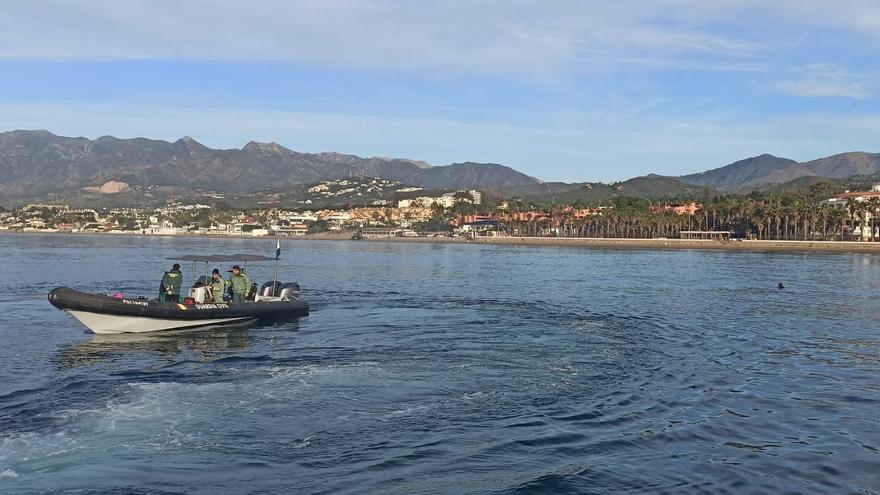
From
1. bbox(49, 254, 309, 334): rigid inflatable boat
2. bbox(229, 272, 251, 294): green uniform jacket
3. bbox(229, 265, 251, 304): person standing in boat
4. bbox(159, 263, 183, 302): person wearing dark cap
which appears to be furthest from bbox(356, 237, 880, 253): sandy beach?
bbox(159, 263, 183, 302): person wearing dark cap

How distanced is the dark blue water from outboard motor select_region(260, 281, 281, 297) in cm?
260

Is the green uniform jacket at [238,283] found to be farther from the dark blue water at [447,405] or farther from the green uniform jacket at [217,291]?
the dark blue water at [447,405]

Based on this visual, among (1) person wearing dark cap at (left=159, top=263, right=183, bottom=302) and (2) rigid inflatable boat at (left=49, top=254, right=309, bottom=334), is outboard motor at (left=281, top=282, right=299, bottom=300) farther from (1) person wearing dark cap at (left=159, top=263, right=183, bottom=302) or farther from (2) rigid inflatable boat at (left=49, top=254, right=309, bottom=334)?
(1) person wearing dark cap at (left=159, top=263, right=183, bottom=302)

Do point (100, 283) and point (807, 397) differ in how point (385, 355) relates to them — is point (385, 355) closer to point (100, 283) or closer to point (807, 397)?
point (807, 397)

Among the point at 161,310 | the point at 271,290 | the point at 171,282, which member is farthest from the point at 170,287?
the point at 271,290

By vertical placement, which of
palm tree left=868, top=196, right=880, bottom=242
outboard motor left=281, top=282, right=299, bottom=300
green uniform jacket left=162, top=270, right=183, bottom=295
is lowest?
outboard motor left=281, top=282, right=299, bottom=300

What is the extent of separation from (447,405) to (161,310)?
14.9 m

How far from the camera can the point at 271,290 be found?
36.0m

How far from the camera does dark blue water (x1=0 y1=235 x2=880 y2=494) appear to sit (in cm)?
1359

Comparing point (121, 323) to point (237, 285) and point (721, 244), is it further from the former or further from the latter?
point (721, 244)

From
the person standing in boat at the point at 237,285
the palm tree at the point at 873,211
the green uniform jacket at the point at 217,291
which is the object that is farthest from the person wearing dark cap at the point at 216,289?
the palm tree at the point at 873,211

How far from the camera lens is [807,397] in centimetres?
1977

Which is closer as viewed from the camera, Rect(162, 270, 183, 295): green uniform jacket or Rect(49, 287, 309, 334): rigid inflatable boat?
Rect(49, 287, 309, 334): rigid inflatable boat

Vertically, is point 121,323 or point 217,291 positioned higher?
point 217,291
